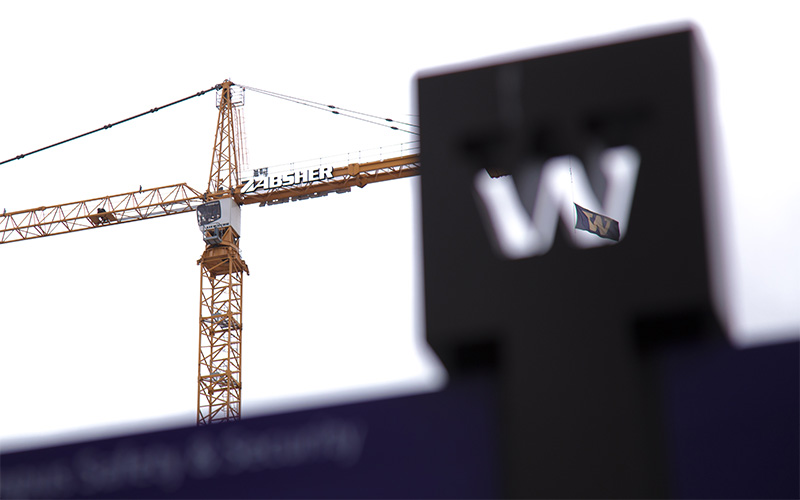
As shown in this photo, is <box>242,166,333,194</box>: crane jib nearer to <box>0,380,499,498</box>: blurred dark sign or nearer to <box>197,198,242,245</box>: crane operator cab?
<box>197,198,242,245</box>: crane operator cab

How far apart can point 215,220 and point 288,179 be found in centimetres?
499

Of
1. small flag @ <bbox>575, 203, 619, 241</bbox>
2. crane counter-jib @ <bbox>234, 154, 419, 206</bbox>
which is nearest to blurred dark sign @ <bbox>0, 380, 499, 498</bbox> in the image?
small flag @ <bbox>575, 203, 619, 241</bbox>

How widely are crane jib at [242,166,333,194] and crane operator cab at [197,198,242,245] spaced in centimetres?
225

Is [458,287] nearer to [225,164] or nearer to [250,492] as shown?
[250,492]

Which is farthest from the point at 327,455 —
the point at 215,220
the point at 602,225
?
the point at 215,220

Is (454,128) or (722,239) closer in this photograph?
(722,239)

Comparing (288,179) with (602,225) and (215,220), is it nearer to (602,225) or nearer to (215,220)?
(215,220)

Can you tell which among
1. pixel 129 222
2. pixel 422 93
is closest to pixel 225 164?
pixel 129 222

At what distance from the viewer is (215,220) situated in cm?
6775

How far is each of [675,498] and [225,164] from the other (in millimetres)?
65708

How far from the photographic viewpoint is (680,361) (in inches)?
387

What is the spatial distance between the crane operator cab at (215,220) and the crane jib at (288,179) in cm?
225

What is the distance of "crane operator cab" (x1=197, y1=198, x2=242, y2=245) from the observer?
67.3 meters

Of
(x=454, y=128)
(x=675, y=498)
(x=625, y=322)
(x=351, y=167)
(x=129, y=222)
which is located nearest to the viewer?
(x=675, y=498)
